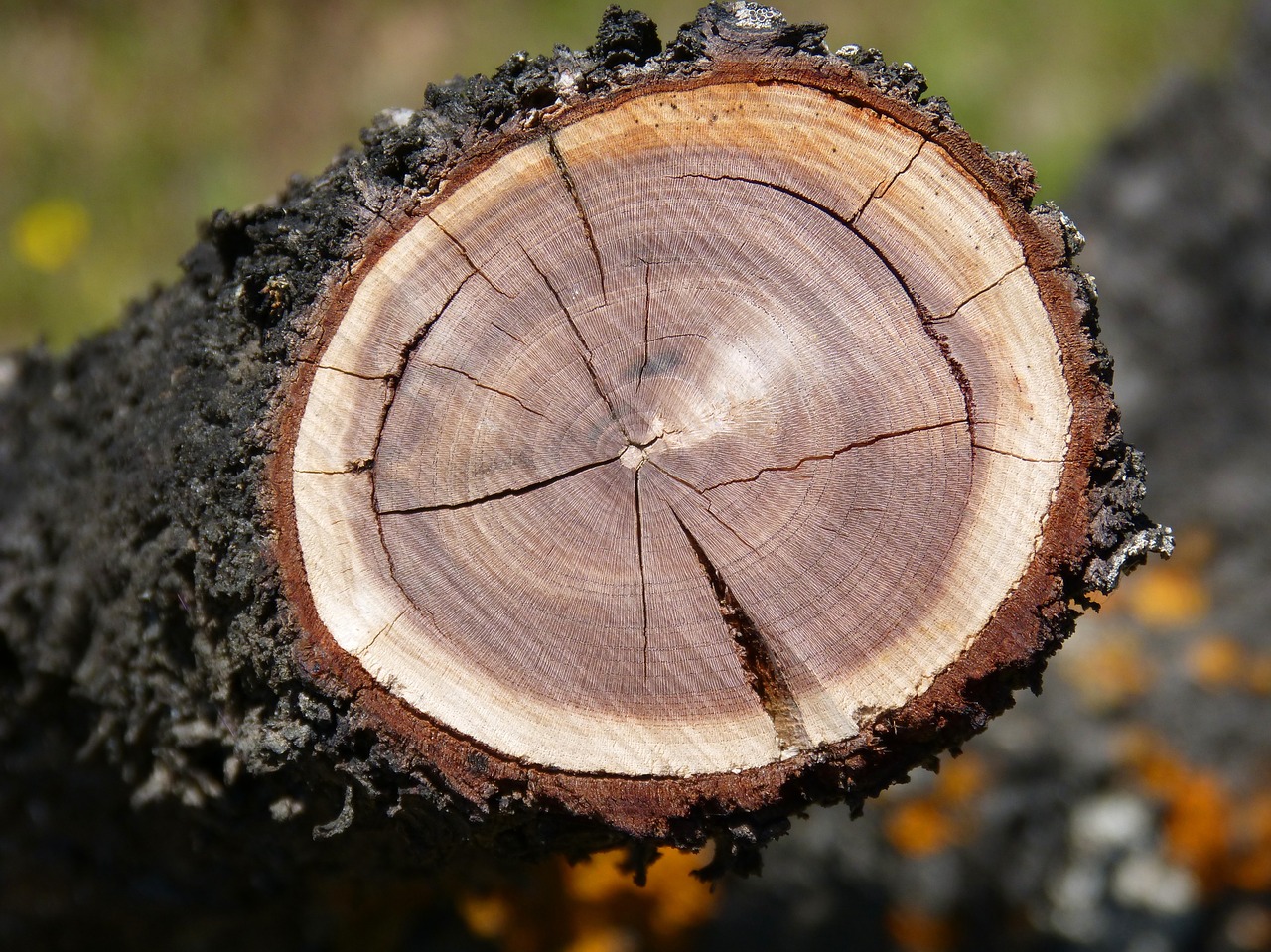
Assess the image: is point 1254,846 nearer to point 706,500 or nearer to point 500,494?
point 706,500

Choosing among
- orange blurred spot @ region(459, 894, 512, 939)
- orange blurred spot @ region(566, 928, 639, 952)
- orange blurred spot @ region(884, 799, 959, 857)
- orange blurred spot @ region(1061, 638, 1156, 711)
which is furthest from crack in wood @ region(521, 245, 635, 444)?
orange blurred spot @ region(1061, 638, 1156, 711)

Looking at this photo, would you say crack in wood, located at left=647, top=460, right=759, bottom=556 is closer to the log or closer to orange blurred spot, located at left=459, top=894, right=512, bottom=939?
the log

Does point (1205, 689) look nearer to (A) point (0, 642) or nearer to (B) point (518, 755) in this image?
(B) point (518, 755)

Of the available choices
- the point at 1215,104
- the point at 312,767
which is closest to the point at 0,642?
the point at 312,767

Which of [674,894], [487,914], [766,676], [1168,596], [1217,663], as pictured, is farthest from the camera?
[1168,596]

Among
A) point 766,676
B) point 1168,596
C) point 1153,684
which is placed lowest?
point 766,676

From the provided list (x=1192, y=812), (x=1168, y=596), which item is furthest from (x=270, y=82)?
(x=1192, y=812)
